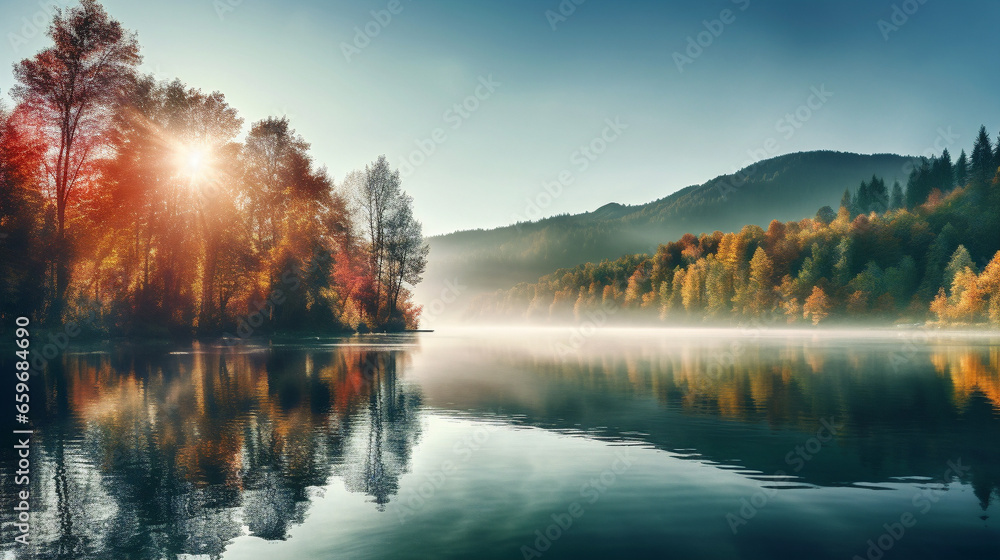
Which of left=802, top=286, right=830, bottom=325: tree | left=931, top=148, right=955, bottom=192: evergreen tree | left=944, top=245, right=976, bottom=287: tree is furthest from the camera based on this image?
left=931, top=148, right=955, bottom=192: evergreen tree

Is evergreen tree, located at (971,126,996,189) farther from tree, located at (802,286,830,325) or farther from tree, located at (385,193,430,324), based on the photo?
tree, located at (385,193,430,324)

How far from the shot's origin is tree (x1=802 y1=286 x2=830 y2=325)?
125 m

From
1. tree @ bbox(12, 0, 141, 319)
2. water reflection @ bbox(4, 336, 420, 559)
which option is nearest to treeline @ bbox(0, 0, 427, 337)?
tree @ bbox(12, 0, 141, 319)

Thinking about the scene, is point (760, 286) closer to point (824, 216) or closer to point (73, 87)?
point (824, 216)

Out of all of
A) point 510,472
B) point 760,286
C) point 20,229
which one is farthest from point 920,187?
point 510,472

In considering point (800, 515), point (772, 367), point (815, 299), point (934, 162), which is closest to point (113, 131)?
point (772, 367)

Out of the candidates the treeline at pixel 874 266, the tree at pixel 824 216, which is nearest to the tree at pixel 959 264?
the treeline at pixel 874 266

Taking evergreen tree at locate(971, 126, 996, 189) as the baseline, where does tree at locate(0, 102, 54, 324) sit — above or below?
below

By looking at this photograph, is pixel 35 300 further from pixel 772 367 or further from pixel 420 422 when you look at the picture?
pixel 772 367

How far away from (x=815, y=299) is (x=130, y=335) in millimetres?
118856

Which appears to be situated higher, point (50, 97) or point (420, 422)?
point (50, 97)

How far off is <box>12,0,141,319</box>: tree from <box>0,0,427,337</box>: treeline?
7 centimetres

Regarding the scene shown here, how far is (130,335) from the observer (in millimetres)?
52438

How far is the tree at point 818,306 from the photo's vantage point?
12481 centimetres
